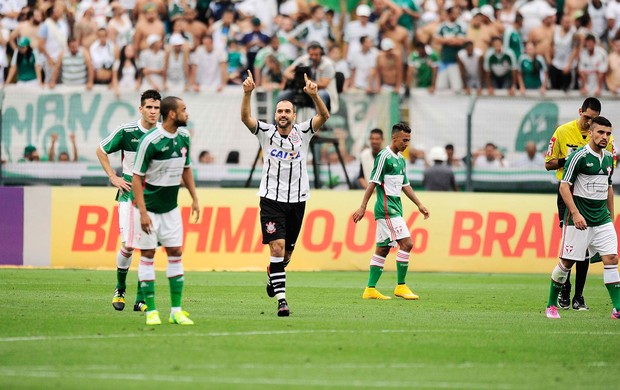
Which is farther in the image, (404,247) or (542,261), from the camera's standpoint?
(542,261)

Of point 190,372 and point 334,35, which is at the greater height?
point 334,35

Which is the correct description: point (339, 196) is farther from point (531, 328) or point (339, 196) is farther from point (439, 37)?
point (531, 328)

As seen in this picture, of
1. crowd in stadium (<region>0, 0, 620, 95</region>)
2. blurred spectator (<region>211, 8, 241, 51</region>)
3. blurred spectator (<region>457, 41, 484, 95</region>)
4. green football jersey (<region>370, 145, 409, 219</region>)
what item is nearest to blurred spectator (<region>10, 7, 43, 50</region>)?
crowd in stadium (<region>0, 0, 620, 95</region>)

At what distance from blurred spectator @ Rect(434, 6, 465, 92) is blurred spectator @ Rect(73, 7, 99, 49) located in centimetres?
785

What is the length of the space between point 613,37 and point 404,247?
42.5 ft

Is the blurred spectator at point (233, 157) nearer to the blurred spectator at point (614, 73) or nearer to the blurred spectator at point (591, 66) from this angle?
the blurred spectator at point (591, 66)

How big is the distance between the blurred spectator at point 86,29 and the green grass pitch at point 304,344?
10.8 metres

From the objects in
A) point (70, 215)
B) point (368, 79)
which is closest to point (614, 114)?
point (368, 79)

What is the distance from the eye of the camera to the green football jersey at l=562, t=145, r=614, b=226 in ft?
43.3

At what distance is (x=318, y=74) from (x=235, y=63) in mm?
4013

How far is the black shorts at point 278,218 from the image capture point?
1305 centimetres

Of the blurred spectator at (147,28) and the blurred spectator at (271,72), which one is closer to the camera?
the blurred spectator at (271,72)

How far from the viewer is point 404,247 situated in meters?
16.2

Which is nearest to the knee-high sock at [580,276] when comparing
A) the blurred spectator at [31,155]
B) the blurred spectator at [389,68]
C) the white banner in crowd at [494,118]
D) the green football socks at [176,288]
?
the green football socks at [176,288]
